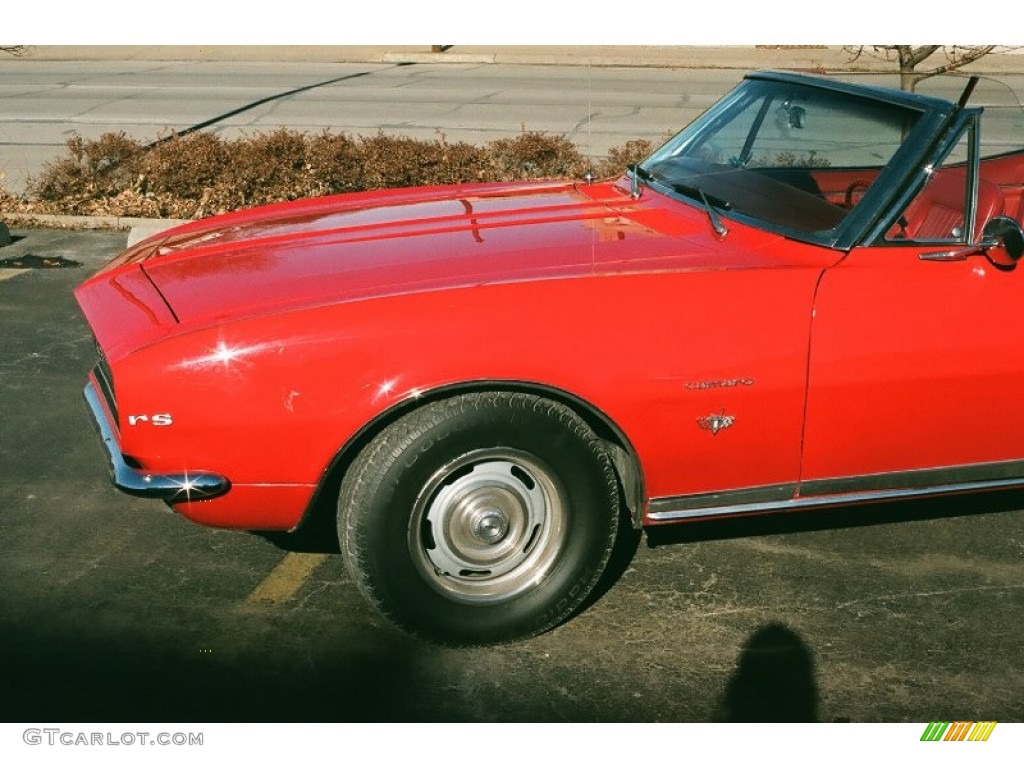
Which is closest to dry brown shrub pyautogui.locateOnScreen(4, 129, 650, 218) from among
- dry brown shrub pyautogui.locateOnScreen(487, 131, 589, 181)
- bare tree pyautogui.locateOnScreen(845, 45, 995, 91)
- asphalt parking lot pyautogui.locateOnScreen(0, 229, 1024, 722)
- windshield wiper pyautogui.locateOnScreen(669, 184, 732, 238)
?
dry brown shrub pyautogui.locateOnScreen(487, 131, 589, 181)

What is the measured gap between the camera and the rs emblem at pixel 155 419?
3.23 metres

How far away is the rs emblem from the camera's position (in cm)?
323

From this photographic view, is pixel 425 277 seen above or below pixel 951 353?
above

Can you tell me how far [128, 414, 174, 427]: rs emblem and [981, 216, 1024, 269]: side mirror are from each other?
8.41 ft

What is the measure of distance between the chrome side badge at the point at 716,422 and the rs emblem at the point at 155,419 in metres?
1.55

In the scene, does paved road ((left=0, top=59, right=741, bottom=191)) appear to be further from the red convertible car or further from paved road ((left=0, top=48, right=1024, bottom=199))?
the red convertible car

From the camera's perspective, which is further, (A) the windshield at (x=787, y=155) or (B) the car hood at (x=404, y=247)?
(A) the windshield at (x=787, y=155)

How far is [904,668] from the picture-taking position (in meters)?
3.40

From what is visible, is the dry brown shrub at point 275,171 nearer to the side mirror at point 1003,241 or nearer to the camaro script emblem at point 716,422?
the side mirror at point 1003,241

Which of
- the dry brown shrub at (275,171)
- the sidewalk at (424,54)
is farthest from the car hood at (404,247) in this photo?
the sidewalk at (424,54)
